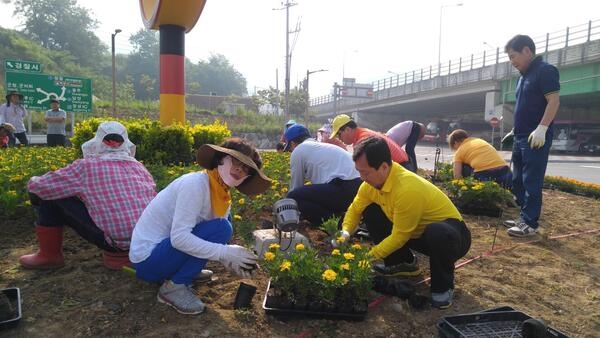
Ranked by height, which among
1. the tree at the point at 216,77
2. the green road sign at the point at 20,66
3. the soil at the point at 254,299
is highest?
the tree at the point at 216,77

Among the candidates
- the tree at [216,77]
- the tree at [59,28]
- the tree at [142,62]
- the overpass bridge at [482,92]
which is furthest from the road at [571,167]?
the tree at [216,77]

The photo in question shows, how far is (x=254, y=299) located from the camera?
2654mm

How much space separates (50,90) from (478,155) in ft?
53.0

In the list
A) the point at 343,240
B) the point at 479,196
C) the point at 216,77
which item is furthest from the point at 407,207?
the point at 216,77

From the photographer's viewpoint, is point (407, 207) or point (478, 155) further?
point (478, 155)

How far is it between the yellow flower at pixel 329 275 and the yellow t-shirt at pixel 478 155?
4228mm

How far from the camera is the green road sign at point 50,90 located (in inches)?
631

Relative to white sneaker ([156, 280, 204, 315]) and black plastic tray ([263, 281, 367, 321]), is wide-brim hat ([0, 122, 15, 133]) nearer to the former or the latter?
white sneaker ([156, 280, 204, 315])

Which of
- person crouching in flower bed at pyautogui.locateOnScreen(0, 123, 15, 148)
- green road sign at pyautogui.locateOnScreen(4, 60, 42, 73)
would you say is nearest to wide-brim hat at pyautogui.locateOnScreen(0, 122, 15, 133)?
person crouching in flower bed at pyautogui.locateOnScreen(0, 123, 15, 148)

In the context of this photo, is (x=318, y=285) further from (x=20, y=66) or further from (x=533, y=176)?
(x=20, y=66)

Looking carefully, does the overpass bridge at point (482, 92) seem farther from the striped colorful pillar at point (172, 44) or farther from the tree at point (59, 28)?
the tree at point (59, 28)

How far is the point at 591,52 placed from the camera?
19.5 meters

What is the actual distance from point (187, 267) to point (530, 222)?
11.3ft

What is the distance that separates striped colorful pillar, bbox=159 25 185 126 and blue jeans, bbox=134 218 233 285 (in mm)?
5856
